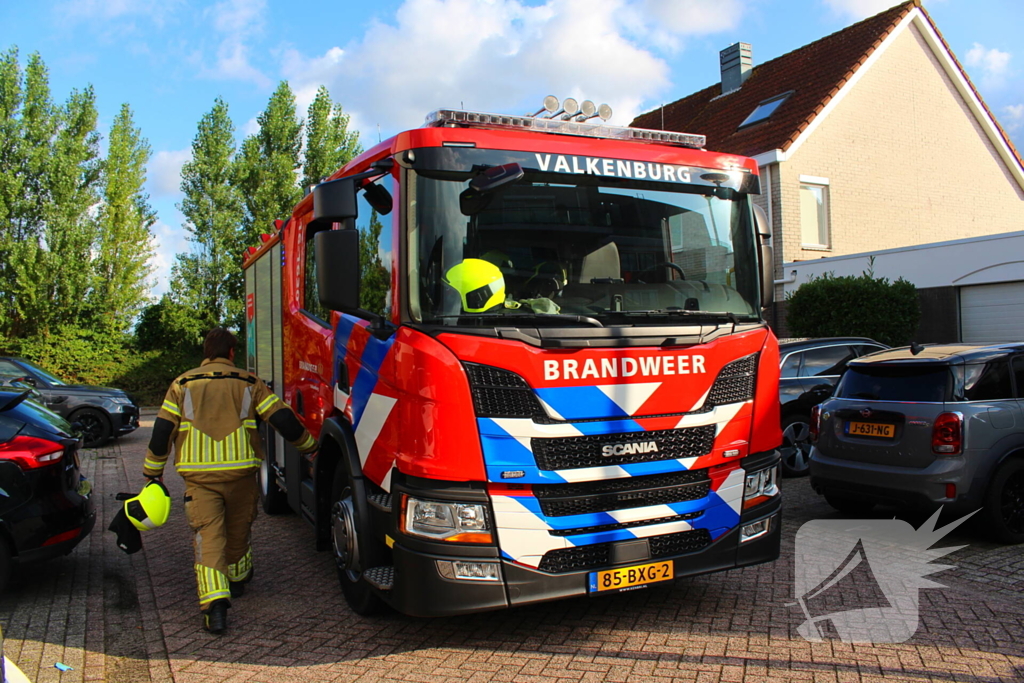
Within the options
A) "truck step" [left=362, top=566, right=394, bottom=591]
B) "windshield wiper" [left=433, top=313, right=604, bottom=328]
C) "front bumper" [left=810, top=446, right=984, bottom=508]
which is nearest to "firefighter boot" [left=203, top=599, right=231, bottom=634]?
"truck step" [left=362, top=566, right=394, bottom=591]

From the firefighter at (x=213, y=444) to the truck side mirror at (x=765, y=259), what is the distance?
3.10m

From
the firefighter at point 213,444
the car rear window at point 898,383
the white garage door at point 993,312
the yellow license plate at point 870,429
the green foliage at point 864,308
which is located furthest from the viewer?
the green foliage at point 864,308

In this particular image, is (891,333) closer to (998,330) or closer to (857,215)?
(998,330)

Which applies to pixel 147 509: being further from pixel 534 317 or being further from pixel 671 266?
pixel 671 266

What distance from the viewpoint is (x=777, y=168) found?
1892 cm

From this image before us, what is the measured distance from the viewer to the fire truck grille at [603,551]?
410 centimetres

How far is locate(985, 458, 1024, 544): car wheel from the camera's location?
6.10 m

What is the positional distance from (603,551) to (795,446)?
603cm

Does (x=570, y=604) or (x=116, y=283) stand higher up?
(x=116, y=283)

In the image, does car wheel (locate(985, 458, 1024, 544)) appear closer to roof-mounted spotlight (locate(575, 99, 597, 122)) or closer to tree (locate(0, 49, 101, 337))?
roof-mounted spotlight (locate(575, 99, 597, 122))

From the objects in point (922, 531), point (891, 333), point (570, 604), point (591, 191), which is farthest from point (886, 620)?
point (891, 333)

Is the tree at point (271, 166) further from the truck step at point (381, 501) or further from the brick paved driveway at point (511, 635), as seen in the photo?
the truck step at point (381, 501)

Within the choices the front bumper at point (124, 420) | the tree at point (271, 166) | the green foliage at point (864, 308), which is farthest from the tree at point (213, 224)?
the green foliage at point (864, 308)

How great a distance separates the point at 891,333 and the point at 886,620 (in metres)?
11.3
